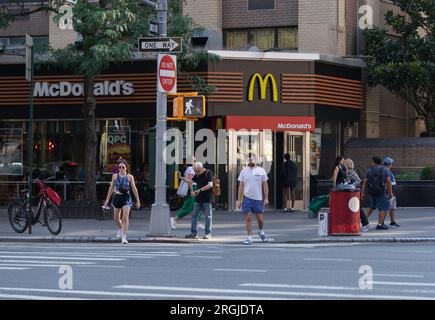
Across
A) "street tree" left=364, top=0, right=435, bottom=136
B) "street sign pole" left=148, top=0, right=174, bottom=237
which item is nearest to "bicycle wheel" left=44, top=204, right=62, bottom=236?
"street sign pole" left=148, top=0, right=174, bottom=237

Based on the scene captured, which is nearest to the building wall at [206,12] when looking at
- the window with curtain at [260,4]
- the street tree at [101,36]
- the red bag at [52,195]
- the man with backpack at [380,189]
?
the window with curtain at [260,4]

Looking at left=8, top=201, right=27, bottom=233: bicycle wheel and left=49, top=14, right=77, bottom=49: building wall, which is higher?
left=49, top=14, right=77, bottom=49: building wall

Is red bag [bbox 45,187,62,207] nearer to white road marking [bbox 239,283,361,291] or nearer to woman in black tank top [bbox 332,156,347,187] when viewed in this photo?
woman in black tank top [bbox 332,156,347,187]

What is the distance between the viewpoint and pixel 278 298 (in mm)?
11398

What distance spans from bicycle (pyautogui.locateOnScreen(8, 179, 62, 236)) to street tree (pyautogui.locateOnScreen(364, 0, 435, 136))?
562 inches

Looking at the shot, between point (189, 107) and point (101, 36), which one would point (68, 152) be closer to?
point (101, 36)

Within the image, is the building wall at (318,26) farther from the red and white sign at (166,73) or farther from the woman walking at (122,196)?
the woman walking at (122,196)

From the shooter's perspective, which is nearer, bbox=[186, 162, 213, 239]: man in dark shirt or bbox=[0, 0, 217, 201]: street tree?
bbox=[186, 162, 213, 239]: man in dark shirt

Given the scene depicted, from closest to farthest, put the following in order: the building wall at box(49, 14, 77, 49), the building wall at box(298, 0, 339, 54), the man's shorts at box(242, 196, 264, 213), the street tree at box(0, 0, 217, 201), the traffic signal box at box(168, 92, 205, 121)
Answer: the man's shorts at box(242, 196, 264, 213), the traffic signal box at box(168, 92, 205, 121), the street tree at box(0, 0, 217, 201), the building wall at box(298, 0, 339, 54), the building wall at box(49, 14, 77, 49)

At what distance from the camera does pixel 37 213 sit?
75.4 feet

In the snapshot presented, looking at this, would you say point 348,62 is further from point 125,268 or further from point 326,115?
point 125,268

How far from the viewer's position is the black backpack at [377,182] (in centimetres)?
2373

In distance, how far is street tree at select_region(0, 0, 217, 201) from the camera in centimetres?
2608

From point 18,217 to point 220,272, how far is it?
33.4 feet
